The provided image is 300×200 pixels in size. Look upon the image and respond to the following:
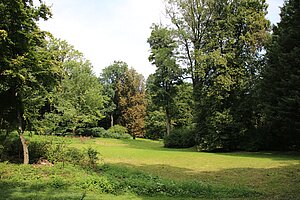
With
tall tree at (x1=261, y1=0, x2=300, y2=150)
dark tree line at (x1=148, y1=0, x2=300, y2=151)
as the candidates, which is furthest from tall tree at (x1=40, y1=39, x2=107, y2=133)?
tall tree at (x1=261, y1=0, x2=300, y2=150)

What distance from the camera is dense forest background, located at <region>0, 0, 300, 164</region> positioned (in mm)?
13258

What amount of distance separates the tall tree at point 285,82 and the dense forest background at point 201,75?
0.08 metres

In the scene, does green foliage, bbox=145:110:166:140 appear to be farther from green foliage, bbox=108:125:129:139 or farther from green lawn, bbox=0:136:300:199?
green lawn, bbox=0:136:300:199

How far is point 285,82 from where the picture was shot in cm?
2031

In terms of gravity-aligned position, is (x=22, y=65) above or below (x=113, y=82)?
below

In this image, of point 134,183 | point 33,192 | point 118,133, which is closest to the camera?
point 33,192

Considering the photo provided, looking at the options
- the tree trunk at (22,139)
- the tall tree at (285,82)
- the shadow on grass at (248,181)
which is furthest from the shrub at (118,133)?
the shadow on grass at (248,181)

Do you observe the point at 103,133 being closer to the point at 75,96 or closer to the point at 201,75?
the point at 75,96

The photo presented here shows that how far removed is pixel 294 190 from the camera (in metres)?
9.43

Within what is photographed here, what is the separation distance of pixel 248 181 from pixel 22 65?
10763mm

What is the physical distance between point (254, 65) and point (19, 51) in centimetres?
2288

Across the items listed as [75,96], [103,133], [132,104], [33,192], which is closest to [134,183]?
[33,192]

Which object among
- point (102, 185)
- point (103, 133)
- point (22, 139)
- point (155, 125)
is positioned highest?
point (155, 125)

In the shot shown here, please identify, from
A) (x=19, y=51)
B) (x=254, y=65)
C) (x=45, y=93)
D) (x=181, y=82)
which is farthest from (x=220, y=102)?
(x=19, y=51)
